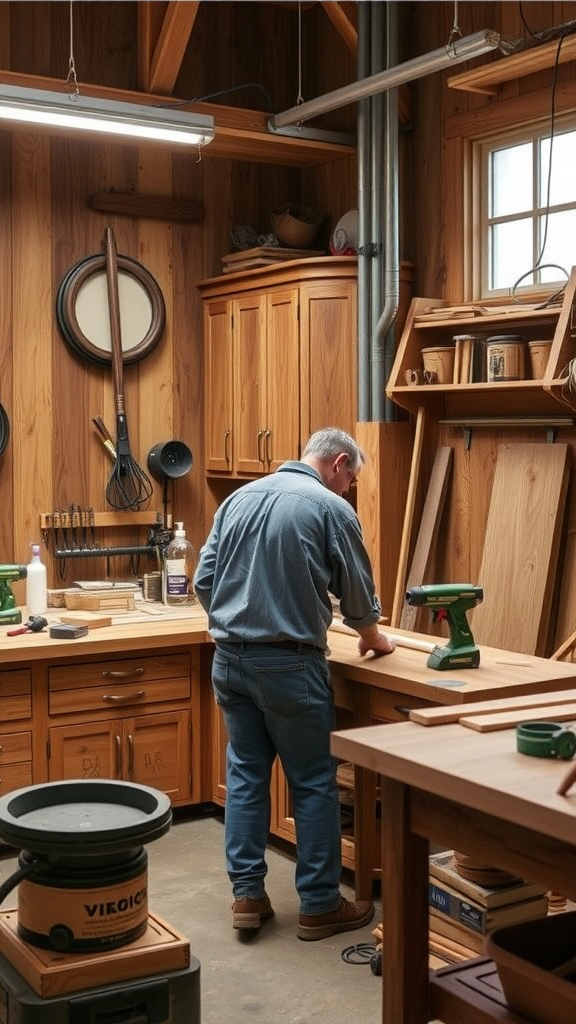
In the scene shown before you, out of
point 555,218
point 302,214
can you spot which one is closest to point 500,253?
point 555,218

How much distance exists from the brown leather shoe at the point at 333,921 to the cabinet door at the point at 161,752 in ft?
3.94

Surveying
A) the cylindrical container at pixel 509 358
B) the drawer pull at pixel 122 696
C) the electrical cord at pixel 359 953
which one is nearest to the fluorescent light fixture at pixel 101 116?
the cylindrical container at pixel 509 358

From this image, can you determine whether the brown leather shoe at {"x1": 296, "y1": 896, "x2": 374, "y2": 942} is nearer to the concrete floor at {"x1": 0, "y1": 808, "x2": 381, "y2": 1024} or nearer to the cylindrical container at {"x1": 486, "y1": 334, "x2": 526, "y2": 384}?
the concrete floor at {"x1": 0, "y1": 808, "x2": 381, "y2": 1024}

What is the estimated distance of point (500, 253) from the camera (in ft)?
17.6

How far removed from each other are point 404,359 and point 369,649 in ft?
4.86

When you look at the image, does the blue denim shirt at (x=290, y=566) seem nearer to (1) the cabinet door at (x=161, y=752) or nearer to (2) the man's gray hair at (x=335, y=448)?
(2) the man's gray hair at (x=335, y=448)

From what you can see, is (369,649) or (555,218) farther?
(555,218)

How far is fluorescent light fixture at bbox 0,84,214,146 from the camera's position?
4754 millimetres

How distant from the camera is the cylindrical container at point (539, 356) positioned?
4715 millimetres

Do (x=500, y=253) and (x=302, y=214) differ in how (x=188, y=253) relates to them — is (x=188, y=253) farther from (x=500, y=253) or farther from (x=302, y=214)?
(x=500, y=253)

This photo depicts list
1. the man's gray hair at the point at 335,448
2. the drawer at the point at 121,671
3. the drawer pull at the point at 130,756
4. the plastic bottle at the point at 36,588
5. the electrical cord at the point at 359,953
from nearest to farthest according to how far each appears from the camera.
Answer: the electrical cord at the point at 359,953 → the man's gray hair at the point at 335,448 → the drawer at the point at 121,671 → the drawer pull at the point at 130,756 → the plastic bottle at the point at 36,588

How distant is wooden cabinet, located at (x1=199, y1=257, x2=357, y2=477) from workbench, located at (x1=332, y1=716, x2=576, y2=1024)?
2.95 metres

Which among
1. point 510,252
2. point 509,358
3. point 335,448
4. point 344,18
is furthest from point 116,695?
point 344,18

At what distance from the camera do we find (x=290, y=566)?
13.1 ft
